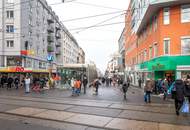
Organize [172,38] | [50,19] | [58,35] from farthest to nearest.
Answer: [58,35], [50,19], [172,38]

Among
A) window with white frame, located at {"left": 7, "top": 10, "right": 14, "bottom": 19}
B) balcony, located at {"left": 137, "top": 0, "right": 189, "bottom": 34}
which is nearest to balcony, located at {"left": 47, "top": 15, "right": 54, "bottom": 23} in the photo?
window with white frame, located at {"left": 7, "top": 10, "right": 14, "bottom": 19}

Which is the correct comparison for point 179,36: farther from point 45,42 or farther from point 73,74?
point 45,42

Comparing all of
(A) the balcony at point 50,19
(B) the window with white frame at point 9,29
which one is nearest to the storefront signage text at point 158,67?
(B) the window with white frame at point 9,29

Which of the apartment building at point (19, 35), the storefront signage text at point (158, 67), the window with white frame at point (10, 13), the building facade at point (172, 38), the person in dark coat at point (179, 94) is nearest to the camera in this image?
the person in dark coat at point (179, 94)

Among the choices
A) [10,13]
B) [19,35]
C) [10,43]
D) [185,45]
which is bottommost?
[185,45]

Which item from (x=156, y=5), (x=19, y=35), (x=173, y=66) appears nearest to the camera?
(x=173, y=66)

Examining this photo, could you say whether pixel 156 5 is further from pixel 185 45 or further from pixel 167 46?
pixel 185 45

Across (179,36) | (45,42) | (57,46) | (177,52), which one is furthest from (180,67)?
(57,46)

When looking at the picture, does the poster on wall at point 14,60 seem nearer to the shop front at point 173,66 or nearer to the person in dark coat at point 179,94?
the shop front at point 173,66

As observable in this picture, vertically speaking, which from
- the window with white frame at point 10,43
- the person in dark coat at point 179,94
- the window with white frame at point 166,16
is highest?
the window with white frame at point 166,16

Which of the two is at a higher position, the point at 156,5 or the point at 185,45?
the point at 156,5

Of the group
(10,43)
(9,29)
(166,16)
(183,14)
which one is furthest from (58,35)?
(183,14)

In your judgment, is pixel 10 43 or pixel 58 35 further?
pixel 58 35

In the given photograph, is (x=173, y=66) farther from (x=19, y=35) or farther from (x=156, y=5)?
(x=19, y=35)
